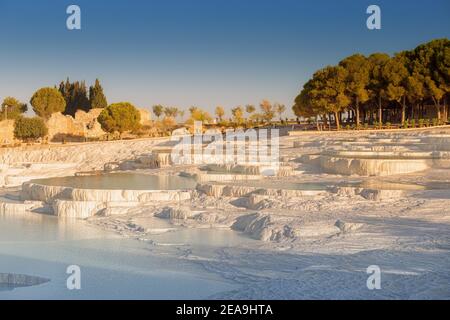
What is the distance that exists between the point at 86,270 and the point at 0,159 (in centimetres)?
2605

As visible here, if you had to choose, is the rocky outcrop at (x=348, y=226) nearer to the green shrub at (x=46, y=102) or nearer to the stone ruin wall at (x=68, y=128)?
the stone ruin wall at (x=68, y=128)

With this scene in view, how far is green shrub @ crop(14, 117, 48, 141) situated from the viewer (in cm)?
4259

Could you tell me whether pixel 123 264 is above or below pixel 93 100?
below

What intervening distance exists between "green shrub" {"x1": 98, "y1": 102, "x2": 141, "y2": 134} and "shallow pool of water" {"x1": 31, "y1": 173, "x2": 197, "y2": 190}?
24.6 metres

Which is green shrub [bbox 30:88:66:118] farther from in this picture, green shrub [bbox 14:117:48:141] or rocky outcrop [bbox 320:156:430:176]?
rocky outcrop [bbox 320:156:430:176]

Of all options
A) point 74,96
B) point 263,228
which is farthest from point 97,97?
point 263,228

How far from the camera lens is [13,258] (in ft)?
33.5

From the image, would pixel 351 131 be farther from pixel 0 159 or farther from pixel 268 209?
pixel 268 209

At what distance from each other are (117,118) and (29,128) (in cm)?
576

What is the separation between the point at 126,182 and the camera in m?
17.6

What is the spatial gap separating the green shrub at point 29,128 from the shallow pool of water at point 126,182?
24.3 metres

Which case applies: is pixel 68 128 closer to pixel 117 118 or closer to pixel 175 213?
pixel 117 118

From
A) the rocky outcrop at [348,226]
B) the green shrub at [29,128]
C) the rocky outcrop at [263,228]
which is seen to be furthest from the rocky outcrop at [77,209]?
the green shrub at [29,128]
